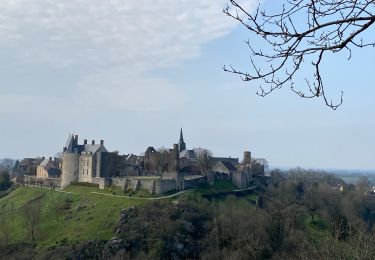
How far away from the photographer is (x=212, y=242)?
49.1 metres

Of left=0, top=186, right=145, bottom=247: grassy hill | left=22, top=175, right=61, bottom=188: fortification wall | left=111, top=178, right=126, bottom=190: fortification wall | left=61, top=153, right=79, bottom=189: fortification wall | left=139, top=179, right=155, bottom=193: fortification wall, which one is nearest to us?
left=0, top=186, right=145, bottom=247: grassy hill

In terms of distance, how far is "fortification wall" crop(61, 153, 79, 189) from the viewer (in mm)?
70125

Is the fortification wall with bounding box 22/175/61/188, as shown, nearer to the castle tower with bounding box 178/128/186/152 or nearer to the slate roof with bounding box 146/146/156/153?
the slate roof with bounding box 146/146/156/153

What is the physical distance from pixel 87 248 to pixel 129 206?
8.99 meters

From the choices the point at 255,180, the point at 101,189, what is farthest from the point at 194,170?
the point at 101,189

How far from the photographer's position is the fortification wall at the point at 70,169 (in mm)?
70125

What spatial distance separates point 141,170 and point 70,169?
425 inches

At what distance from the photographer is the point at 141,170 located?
74.7 metres

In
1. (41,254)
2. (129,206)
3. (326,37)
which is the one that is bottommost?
(41,254)

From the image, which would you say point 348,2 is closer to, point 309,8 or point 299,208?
point 309,8

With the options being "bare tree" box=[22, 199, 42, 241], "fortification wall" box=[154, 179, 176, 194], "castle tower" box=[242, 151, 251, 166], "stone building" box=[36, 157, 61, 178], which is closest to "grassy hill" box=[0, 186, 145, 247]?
"bare tree" box=[22, 199, 42, 241]

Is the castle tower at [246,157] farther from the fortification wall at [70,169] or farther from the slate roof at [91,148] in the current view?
the fortification wall at [70,169]

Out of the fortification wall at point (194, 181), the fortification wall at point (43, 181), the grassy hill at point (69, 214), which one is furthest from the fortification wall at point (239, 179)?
the fortification wall at point (43, 181)

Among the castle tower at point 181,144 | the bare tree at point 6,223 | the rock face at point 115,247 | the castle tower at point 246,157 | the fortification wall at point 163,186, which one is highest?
the castle tower at point 181,144
